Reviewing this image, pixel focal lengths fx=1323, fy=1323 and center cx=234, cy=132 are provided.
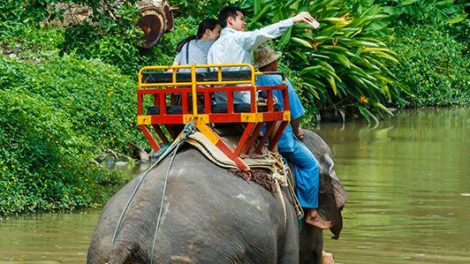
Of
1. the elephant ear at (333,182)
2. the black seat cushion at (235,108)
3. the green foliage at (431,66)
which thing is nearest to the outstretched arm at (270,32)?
the black seat cushion at (235,108)

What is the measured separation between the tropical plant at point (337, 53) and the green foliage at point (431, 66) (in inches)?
75.9

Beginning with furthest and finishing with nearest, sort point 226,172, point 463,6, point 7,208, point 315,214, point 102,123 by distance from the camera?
point 463,6 → point 102,123 → point 7,208 → point 315,214 → point 226,172

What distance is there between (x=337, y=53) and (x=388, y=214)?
33.8 ft

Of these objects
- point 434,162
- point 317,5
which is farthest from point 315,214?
point 317,5

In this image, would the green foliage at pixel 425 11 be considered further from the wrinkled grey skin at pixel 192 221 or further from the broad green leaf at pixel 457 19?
the wrinkled grey skin at pixel 192 221

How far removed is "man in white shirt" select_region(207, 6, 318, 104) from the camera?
8180 mm

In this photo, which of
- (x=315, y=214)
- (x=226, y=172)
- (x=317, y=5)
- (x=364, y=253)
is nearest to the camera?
(x=226, y=172)

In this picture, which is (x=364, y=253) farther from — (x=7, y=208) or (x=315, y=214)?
(x=7, y=208)

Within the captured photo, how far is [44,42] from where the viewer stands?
63.8 feet

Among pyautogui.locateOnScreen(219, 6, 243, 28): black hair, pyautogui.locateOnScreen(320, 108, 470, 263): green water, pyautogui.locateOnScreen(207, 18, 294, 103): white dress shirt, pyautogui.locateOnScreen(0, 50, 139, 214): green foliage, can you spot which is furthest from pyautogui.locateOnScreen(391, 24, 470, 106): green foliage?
pyautogui.locateOnScreen(207, 18, 294, 103): white dress shirt

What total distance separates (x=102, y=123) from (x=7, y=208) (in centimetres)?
384

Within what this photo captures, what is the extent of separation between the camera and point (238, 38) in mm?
8391

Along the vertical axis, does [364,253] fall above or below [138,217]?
below

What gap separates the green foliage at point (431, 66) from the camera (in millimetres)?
27031
